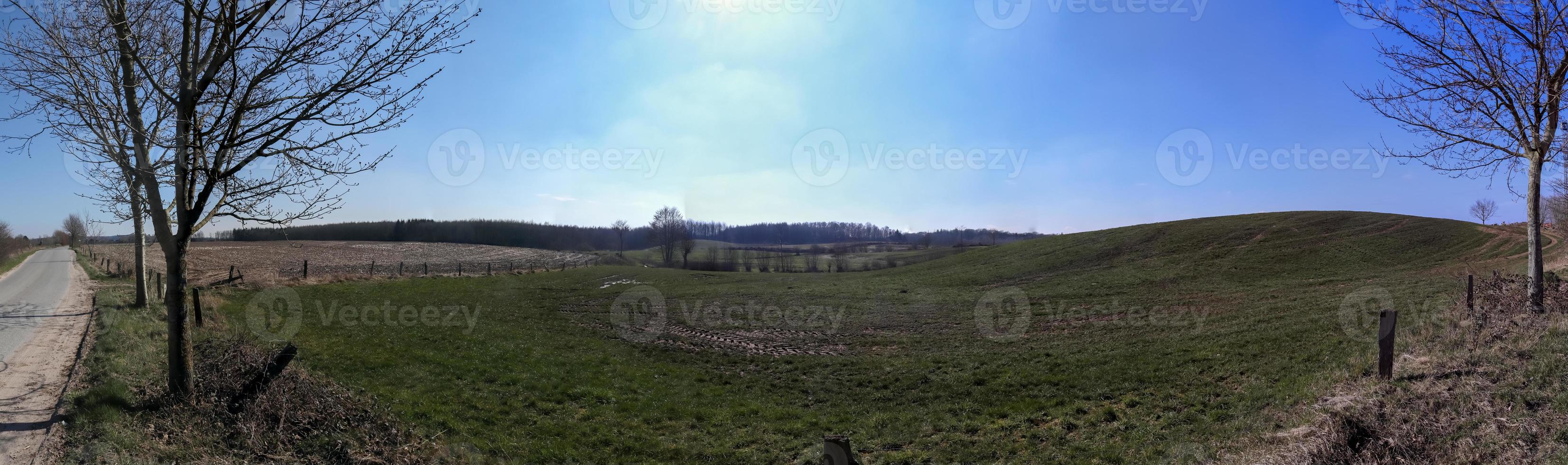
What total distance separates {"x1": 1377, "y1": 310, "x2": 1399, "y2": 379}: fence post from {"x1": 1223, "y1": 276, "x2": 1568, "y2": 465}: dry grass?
0.14 meters

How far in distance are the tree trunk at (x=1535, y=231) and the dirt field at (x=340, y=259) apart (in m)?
39.3

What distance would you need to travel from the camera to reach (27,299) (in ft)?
58.4

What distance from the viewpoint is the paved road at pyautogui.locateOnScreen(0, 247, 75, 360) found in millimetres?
11547

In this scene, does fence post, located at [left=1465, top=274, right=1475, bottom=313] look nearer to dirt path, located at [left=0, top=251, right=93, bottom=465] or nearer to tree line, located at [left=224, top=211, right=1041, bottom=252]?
dirt path, located at [left=0, top=251, right=93, bottom=465]

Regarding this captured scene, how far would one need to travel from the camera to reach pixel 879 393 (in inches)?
492

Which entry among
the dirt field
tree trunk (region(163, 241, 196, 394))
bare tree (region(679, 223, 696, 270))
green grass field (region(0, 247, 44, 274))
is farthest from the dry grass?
bare tree (region(679, 223, 696, 270))

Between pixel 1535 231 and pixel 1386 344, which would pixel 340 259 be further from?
pixel 1535 231

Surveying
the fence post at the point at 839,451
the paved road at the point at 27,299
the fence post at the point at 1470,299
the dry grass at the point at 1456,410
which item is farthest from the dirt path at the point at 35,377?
the fence post at the point at 1470,299

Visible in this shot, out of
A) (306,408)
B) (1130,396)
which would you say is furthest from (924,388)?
(306,408)

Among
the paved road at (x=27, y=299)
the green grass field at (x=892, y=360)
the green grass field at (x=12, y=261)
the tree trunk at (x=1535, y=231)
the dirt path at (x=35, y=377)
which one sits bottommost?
the green grass field at (x=892, y=360)

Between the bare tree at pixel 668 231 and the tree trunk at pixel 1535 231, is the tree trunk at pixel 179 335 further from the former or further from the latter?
the bare tree at pixel 668 231

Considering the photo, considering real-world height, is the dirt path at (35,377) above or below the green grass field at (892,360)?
above

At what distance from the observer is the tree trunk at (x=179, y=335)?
282 inches

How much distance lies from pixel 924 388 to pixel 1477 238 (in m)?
41.4
